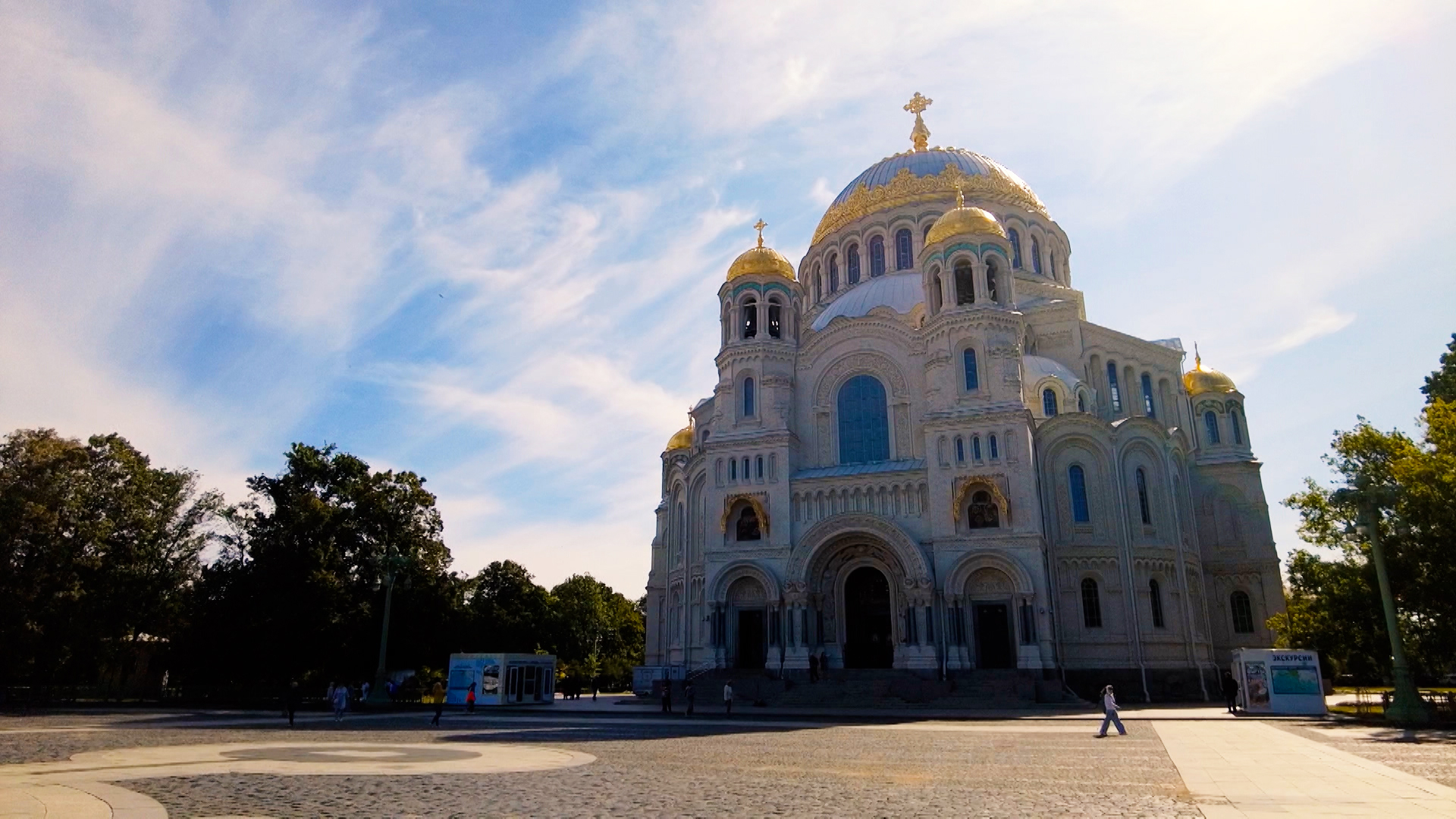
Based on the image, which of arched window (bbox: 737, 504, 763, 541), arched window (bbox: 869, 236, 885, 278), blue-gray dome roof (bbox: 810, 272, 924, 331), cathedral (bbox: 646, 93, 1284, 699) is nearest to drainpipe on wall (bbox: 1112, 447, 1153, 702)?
cathedral (bbox: 646, 93, 1284, 699)

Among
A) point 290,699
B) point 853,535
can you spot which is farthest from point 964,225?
point 290,699

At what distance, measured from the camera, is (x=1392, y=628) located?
21.0 metres

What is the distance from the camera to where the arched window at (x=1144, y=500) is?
3566cm

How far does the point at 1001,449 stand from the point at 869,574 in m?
7.35

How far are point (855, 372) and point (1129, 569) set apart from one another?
1343 centimetres

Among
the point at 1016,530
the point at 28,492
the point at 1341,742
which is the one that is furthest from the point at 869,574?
the point at 28,492

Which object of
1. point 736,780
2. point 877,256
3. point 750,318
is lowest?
point 736,780

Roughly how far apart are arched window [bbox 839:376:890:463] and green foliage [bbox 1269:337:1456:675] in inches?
588

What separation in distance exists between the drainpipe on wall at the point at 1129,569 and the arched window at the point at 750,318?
16.1m

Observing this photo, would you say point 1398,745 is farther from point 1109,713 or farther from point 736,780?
point 736,780

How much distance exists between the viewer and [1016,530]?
3241 centimetres

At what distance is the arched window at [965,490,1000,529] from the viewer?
33.3m

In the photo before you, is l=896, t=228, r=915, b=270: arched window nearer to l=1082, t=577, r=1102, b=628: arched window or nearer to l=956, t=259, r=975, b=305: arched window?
l=956, t=259, r=975, b=305: arched window

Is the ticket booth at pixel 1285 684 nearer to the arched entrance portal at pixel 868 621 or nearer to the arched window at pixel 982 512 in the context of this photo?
the arched window at pixel 982 512
